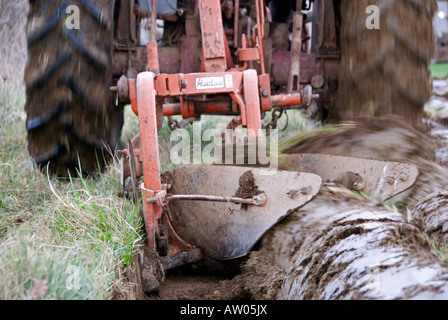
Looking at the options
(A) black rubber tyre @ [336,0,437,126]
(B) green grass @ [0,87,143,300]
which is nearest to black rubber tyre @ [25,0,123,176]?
(B) green grass @ [0,87,143,300]

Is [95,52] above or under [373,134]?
above

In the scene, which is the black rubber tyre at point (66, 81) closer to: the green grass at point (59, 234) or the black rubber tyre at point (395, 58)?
the green grass at point (59, 234)

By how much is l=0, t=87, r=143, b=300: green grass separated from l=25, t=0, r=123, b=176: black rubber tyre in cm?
17

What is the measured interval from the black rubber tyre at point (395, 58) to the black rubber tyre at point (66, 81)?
127cm

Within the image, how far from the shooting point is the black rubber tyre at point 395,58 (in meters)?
2.59

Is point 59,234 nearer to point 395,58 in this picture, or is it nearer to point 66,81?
point 66,81

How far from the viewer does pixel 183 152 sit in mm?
3234

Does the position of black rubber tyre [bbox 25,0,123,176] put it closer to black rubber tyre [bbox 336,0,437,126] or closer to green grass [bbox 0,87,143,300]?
green grass [bbox 0,87,143,300]

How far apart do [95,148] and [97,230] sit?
0.79 meters

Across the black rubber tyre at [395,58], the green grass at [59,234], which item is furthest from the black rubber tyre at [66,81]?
the black rubber tyre at [395,58]

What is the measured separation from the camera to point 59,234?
1.96 metres

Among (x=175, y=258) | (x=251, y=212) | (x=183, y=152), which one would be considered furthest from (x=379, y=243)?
(x=183, y=152)

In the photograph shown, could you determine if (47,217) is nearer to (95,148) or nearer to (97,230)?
(97,230)

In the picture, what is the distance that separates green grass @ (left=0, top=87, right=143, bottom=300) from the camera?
1375mm
